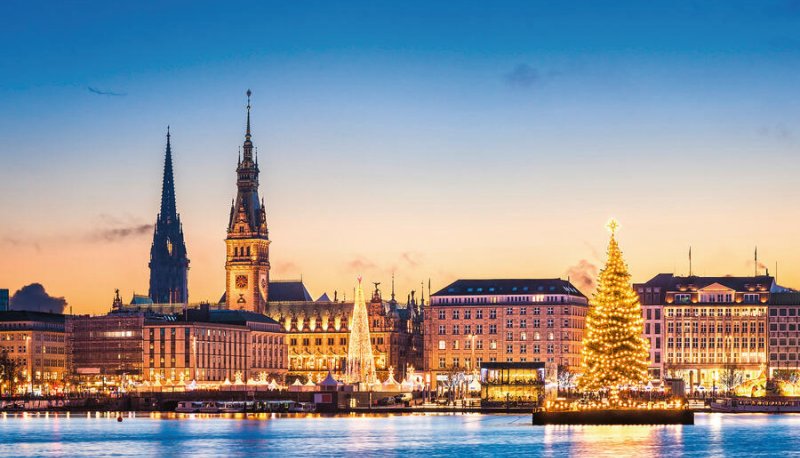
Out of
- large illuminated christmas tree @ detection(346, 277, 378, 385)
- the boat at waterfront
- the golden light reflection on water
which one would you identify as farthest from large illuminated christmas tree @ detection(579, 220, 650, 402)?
the boat at waterfront

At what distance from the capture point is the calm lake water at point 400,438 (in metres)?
113

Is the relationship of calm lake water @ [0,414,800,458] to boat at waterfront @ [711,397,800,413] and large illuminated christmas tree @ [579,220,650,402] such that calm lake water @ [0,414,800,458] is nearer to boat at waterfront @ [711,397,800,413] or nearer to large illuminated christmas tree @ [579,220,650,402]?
large illuminated christmas tree @ [579,220,650,402]

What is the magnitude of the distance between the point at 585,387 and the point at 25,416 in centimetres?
9568

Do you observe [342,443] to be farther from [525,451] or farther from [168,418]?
[168,418]

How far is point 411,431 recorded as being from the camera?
141750 millimetres

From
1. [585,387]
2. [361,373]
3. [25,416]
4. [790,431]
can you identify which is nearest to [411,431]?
[585,387]

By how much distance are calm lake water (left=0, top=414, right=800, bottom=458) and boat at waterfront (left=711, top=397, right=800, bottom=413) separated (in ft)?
42.5

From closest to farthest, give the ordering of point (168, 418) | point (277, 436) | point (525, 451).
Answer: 1. point (525, 451)
2. point (277, 436)
3. point (168, 418)

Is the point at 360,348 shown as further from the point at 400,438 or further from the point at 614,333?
the point at 614,333

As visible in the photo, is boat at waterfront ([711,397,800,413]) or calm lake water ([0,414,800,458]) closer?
calm lake water ([0,414,800,458])

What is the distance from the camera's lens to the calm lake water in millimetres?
113250

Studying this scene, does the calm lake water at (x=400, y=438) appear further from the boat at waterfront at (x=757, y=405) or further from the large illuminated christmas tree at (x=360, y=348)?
the boat at waterfront at (x=757, y=405)

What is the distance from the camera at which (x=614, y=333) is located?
12119cm

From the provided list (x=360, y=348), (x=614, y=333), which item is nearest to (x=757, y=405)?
(x=360, y=348)
